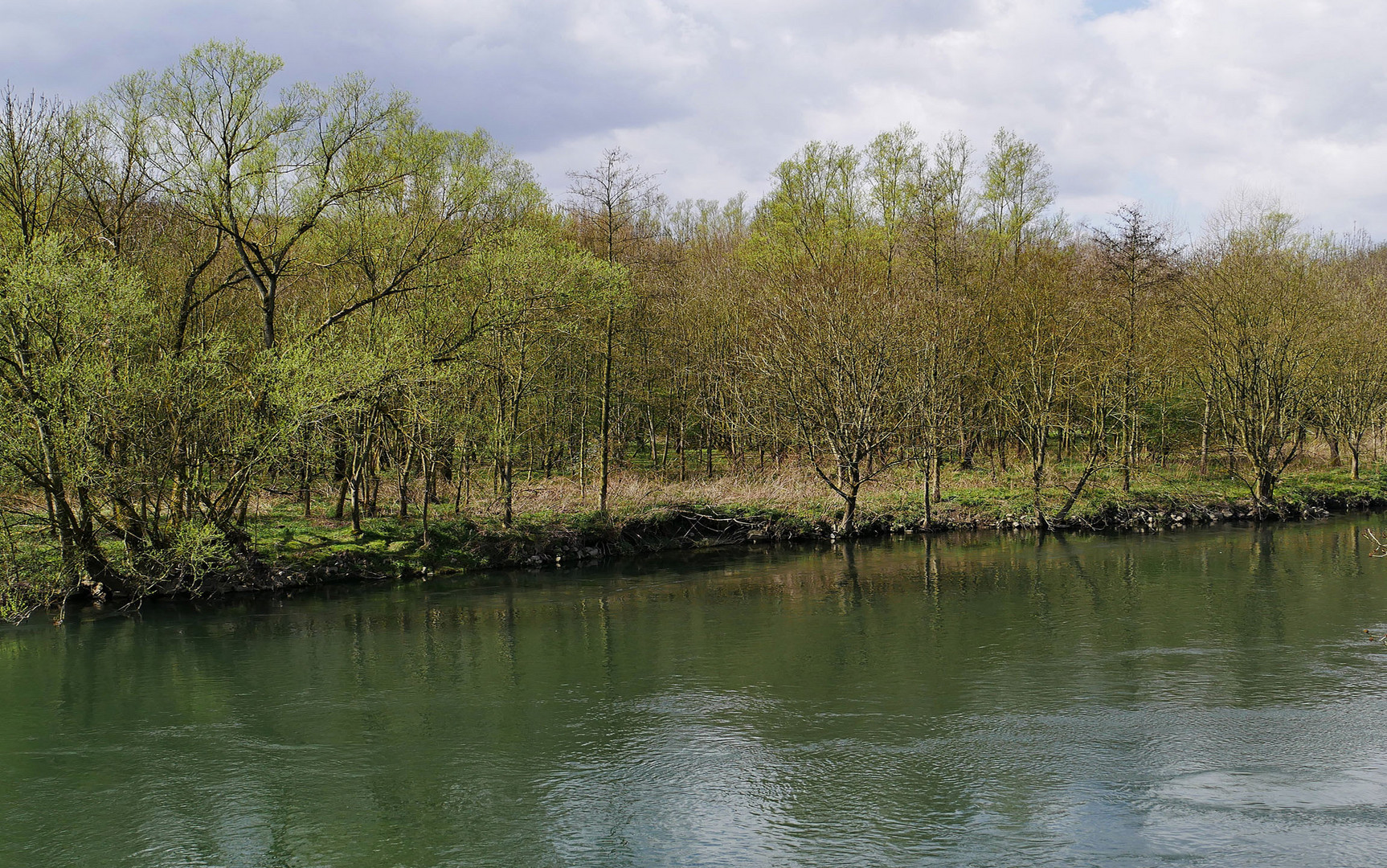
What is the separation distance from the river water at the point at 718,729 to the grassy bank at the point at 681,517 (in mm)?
2233

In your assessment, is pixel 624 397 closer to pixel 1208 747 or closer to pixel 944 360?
pixel 944 360

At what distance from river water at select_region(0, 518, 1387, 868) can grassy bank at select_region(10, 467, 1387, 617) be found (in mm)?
2233

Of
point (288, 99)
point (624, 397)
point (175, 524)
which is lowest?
point (175, 524)

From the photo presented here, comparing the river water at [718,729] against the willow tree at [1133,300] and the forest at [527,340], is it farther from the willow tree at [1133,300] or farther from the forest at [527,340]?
the willow tree at [1133,300]

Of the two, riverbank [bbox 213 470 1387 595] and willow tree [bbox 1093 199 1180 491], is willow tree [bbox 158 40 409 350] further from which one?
willow tree [bbox 1093 199 1180 491]

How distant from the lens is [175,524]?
2134 centimetres

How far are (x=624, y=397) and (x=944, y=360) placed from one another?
1364 centimetres

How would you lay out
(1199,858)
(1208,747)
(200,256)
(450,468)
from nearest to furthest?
(1199,858) → (1208,747) → (200,256) → (450,468)

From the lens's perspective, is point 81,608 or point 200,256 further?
point 200,256

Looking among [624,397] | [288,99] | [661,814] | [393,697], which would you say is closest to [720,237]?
[624,397]

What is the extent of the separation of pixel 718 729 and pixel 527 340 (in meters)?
17.4

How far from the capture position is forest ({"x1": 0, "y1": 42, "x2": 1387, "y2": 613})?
776 inches

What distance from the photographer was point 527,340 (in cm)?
2809

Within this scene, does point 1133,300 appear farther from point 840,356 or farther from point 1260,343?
point 840,356
